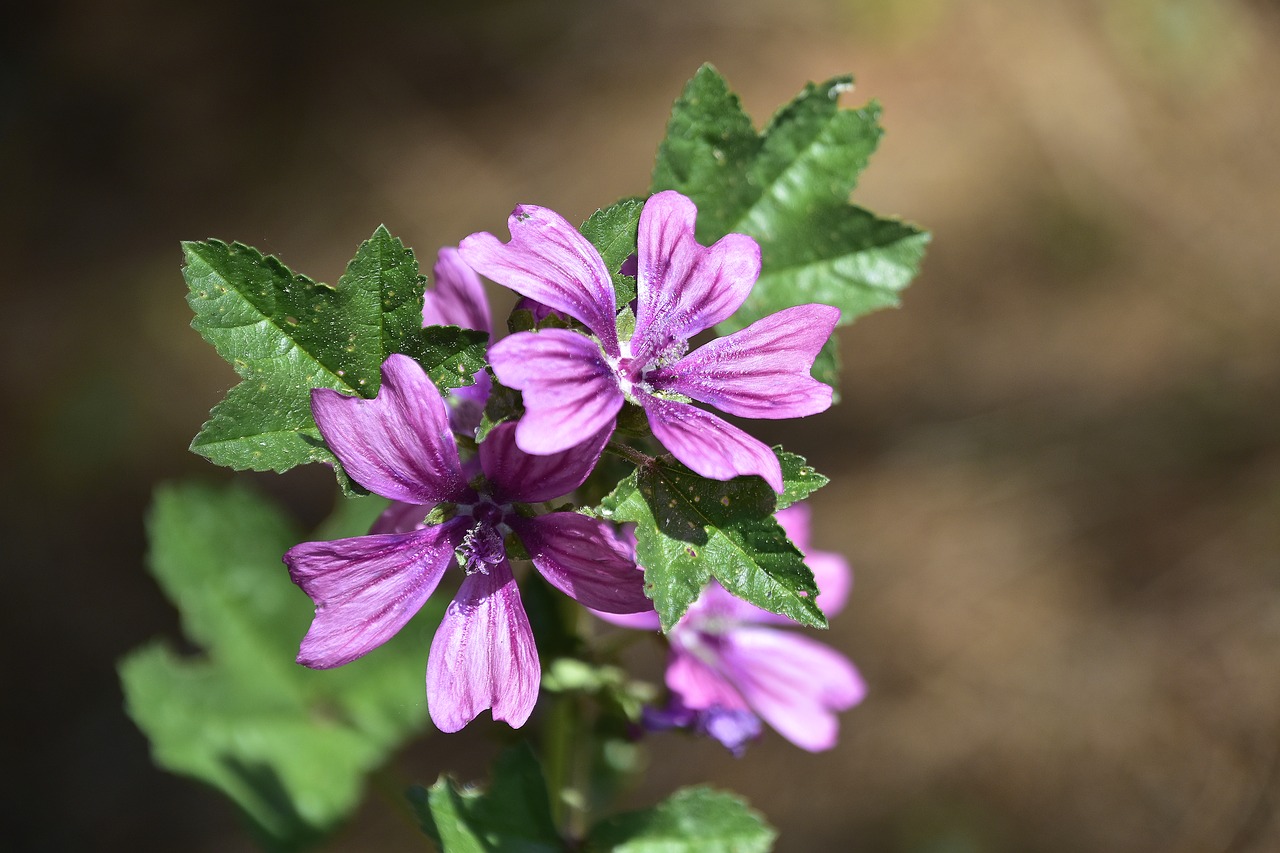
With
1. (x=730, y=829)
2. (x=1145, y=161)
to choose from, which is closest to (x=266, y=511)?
(x=730, y=829)

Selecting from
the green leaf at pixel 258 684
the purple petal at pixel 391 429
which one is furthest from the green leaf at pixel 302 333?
the green leaf at pixel 258 684

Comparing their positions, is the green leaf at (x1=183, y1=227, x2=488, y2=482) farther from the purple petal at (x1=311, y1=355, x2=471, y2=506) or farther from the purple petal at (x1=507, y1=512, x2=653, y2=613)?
the purple petal at (x1=507, y1=512, x2=653, y2=613)

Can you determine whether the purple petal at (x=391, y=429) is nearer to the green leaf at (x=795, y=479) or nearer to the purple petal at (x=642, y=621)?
the green leaf at (x=795, y=479)

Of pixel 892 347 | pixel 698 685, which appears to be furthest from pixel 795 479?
pixel 892 347

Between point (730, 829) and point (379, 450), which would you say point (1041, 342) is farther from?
point (379, 450)

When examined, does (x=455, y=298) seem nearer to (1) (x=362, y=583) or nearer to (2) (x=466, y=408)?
(2) (x=466, y=408)
